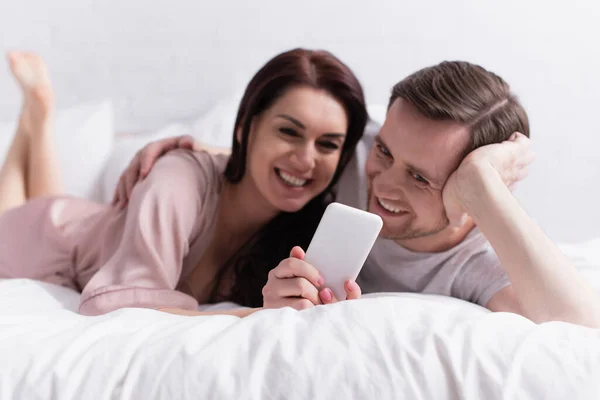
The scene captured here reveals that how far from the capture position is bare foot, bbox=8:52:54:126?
1.52 m

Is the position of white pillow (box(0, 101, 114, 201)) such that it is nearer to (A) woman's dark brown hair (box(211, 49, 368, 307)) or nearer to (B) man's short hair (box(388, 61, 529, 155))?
(A) woman's dark brown hair (box(211, 49, 368, 307))

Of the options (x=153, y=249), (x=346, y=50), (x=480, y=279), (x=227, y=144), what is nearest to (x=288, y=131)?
(x=153, y=249)

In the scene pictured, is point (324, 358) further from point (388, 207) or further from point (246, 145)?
point (246, 145)

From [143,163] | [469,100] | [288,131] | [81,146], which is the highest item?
[469,100]

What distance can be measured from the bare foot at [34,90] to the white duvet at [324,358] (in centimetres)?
93

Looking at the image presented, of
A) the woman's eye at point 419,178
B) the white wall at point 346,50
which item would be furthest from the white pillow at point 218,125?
the woman's eye at point 419,178

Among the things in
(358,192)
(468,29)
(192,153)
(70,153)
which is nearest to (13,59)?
(70,153)

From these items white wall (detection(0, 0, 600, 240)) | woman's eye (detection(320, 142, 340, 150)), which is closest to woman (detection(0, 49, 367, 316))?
woman's eye (detection(320, 142, 340, 150))

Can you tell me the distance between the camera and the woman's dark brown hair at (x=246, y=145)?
1.11 meters

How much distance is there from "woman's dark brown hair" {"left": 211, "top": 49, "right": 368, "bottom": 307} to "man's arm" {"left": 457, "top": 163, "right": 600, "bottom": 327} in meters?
0.29

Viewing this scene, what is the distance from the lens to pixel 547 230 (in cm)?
156

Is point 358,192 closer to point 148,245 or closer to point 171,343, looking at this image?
point 148,245

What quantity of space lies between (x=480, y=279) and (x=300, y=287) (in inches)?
14.8

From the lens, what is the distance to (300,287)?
0.81 meters
